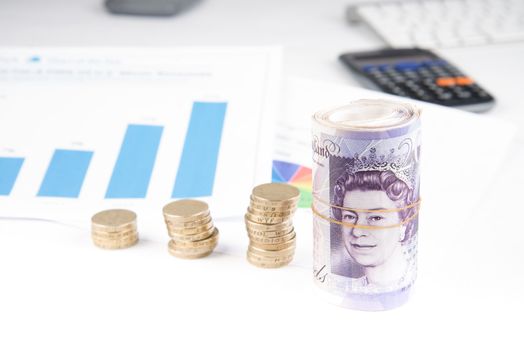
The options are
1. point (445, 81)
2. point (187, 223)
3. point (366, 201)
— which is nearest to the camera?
point (366, 201)

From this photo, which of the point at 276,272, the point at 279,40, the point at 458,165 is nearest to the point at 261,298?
the point at 276,272

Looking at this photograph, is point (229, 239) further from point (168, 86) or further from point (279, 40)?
point (279, 40)

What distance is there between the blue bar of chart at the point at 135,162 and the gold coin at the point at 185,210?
3.0 inches

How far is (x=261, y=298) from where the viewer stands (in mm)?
615

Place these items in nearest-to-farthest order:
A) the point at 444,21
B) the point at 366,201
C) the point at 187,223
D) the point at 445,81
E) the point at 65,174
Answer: the point at 366,201 < the point at 187,223 < the point at 65,174 < the point at 445,81 < the point at 444,21

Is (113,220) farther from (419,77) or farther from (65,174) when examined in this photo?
(419,77)

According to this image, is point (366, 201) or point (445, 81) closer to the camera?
point (366, 201)

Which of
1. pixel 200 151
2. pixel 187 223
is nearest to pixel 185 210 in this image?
pixel 187 223

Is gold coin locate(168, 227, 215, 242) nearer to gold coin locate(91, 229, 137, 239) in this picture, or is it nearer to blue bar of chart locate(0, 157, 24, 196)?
gold coin locate(91, 229, 137, 239)

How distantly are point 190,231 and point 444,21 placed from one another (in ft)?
2.12

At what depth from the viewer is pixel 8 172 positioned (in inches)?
31.2

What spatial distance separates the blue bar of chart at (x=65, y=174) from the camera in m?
0.77

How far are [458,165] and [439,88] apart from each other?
0.18 m

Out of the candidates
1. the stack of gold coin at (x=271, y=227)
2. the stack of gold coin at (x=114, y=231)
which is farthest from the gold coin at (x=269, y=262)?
the stack of gold coin at (x=114, y=231)
